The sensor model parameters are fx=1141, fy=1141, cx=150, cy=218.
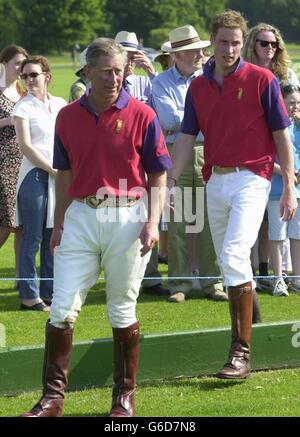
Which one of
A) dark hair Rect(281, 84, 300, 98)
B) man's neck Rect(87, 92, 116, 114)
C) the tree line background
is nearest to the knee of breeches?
man's neck Rect(87, 92, 116, 114)

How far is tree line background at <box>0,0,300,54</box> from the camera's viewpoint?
10488 centimetres

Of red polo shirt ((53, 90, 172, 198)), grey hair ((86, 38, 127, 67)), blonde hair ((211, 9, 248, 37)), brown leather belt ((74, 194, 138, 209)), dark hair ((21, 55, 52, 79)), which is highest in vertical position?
blonde hair ((211, 9, 248, 37))

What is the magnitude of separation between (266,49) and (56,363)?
4.62m

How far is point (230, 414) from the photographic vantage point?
22.0ft

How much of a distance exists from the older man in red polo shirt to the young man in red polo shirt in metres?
1.00

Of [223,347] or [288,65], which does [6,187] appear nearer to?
[288,65]

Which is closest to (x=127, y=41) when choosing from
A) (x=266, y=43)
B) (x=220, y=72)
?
(x=266, y=43)

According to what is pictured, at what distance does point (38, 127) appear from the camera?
33.0ft

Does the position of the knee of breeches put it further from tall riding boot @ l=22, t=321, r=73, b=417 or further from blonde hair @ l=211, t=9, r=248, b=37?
blonde hair @ l=211, t=9, r=248, b=37

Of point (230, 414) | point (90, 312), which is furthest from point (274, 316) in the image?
point (230, 414)

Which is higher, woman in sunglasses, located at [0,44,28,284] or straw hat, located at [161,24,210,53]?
straw hat, located at [161,24,210,53]

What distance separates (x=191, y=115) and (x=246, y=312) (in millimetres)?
1461

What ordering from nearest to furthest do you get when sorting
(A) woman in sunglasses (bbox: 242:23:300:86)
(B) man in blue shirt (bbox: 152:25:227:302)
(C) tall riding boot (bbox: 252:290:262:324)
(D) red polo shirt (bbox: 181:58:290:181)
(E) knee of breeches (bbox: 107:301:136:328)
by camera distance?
1. (E) knee of breeches (bbox: 107:301:136:328)
2. (D) red polo shirt (bbox: 181:58:290:181)
3. (C) tall riding boot (bbox: 252:290:262:324)
4. (A) woman in sunglasses (bbox: 242:23:300:86)
5. (B) man in blue shirt (bbox: 152:25:227:302)

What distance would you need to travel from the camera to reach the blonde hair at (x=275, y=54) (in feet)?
33.9
